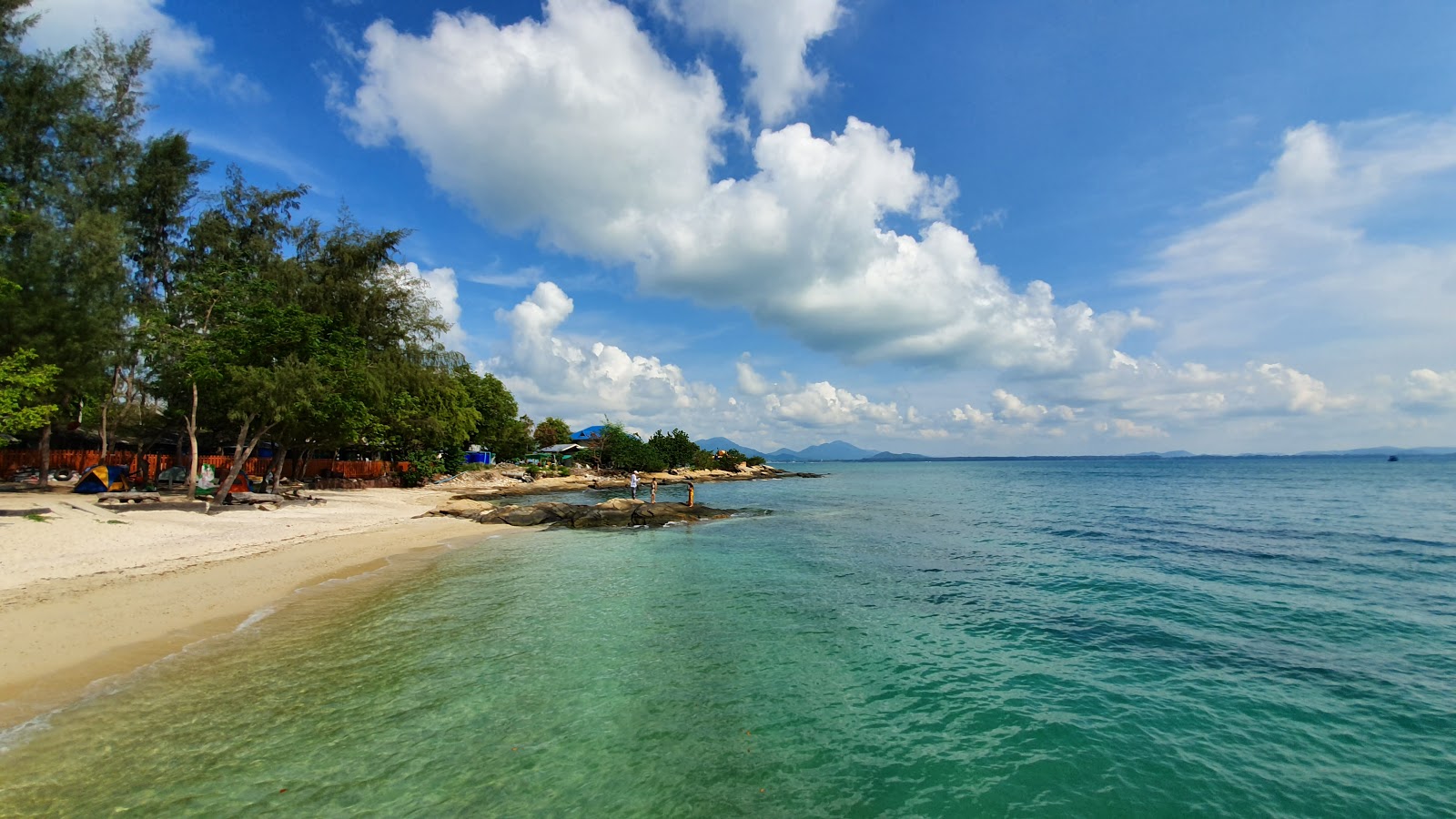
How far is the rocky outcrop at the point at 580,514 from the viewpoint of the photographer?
3412cm

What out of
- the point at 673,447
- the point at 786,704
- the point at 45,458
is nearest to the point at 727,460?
the point at 673,447

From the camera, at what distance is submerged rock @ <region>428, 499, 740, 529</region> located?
34156 millimetres

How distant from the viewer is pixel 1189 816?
6.58m

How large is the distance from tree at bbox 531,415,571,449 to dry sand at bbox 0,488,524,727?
251 ft

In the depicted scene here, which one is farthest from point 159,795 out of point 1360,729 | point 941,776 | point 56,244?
point 56,244

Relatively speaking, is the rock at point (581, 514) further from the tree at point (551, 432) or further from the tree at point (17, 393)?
the tree at point (551, 432)

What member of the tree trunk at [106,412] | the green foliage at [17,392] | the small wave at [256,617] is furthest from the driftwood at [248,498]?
the small wave at [256,617]

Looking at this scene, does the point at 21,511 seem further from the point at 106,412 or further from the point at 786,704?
the point at 786,704

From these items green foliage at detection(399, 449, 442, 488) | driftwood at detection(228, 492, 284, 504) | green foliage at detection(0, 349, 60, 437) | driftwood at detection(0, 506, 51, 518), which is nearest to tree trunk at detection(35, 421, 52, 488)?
driftwood at detection(228, 492, 284, 504)

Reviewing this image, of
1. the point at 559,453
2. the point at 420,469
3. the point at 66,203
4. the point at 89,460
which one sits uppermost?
the point at 66,203

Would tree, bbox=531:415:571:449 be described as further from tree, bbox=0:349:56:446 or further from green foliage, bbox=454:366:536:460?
tree, bbox=0:349:56:446

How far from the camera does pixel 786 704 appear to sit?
9.28 meters

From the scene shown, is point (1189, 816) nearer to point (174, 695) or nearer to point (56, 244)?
point (174, 695)

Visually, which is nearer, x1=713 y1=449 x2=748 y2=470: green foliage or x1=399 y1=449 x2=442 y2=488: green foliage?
x1=399 y1=449 x2=442 y2=488: green foliage
